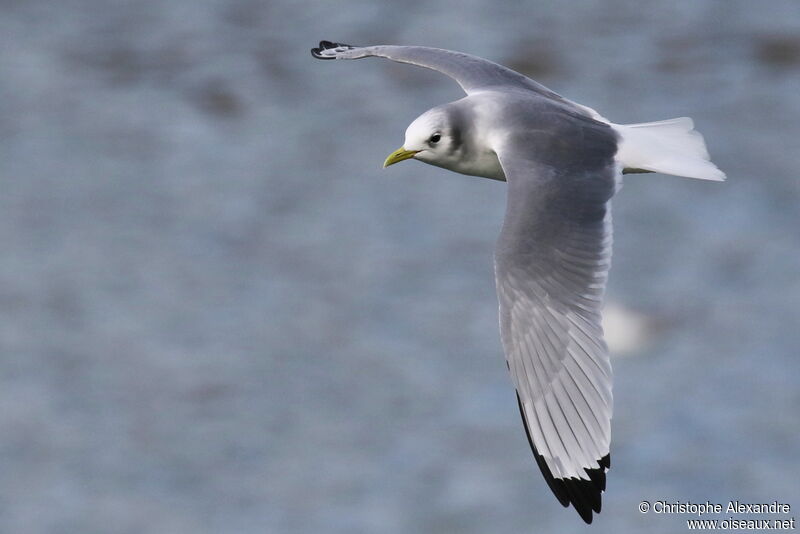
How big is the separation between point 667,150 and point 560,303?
41.2 inches

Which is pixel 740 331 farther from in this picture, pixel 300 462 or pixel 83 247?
pixel 83 247

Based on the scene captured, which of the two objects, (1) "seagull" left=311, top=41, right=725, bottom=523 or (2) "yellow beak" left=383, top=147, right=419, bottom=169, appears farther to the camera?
(2) "yellow beak" left=383, top=147, right=419, bottom=169

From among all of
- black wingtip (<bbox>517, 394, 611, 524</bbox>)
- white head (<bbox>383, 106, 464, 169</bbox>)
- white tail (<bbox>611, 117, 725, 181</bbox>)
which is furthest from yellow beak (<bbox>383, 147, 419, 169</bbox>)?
black wingtip (<bbox>517, 394, 611, 524</bbox>)

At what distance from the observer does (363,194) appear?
12359mm

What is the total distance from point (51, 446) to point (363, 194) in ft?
10.3

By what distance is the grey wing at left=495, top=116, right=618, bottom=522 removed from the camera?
5207mm

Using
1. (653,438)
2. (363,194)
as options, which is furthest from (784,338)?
(363,194)

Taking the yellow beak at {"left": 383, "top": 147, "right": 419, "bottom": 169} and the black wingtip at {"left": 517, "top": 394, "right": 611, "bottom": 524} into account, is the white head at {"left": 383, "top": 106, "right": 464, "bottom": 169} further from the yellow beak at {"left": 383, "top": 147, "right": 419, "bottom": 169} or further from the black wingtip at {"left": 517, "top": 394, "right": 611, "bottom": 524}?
the black wingtip at {"left": 517, "top": 394, "right": 611, "bottom": 524}

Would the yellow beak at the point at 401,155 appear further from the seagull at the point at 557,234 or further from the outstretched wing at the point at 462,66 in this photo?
the outstretched wing at the point at 462,66

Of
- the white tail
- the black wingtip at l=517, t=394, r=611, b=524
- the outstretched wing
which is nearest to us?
the black wingtip at l=517, t=394, r=611, b=524

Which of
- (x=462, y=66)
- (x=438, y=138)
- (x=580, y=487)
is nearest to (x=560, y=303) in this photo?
(x=580, y=487)

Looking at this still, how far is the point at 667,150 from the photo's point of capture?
6.16 m

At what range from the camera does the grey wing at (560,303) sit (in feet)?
17.1

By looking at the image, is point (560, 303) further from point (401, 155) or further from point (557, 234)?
point (401, 155)
